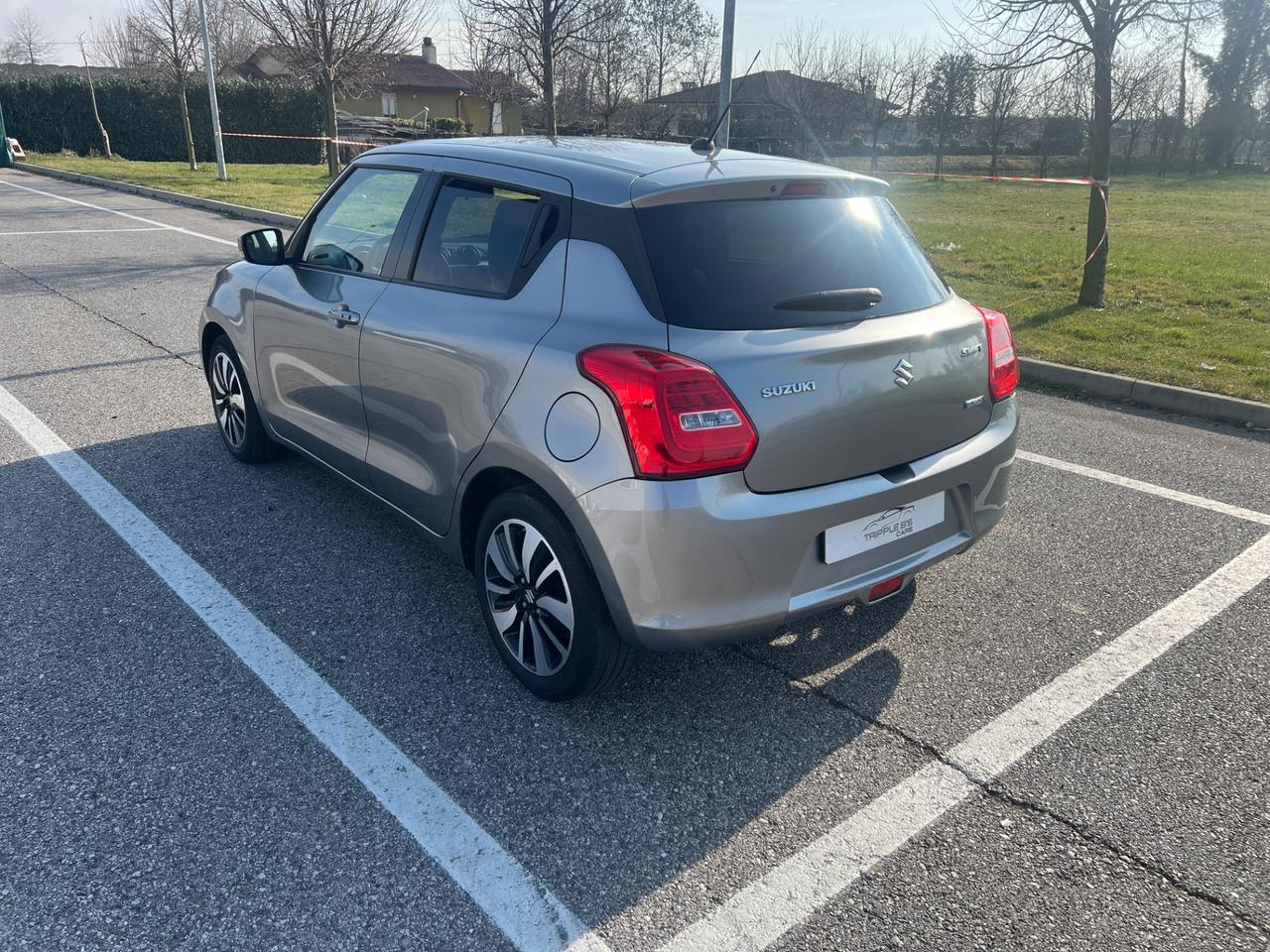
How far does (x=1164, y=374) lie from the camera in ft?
23.5

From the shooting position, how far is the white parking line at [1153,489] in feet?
15.7

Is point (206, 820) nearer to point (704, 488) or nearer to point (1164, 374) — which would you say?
point (704, 488)

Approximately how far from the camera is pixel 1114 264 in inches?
494

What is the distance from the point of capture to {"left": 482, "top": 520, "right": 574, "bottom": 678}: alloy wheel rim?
2.97m

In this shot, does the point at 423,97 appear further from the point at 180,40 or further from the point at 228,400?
the point at 228,400

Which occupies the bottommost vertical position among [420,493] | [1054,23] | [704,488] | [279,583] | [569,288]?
[279,583]

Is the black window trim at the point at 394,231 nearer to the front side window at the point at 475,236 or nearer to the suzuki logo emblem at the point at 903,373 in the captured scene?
the front side window at the point at 475,236

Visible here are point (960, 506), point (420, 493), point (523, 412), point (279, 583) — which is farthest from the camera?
point (279, 583)

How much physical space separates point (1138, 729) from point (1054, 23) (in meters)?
8.46

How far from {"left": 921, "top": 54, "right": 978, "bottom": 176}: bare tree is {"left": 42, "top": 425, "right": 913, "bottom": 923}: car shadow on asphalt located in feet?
116

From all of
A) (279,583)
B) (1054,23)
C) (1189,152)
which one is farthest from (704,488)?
(1189,152)

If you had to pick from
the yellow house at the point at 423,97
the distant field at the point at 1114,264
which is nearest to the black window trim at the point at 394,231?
the distant field at the point at 1114,264

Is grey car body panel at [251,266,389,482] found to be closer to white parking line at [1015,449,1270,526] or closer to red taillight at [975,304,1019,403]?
red taillight at [975,304,1019,403]

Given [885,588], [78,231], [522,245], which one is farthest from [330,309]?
[78,231]
